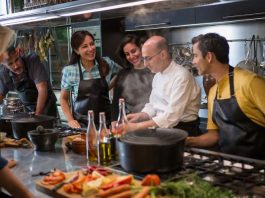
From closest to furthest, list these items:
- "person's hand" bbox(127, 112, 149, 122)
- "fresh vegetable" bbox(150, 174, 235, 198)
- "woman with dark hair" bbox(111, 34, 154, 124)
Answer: "fresh vegetable" bbox(150, 174, 235, 198) < "person's hand" bbox(127, 112, 149, 122) < "woman with dark hair" bbox(111, 34, 154, 124)

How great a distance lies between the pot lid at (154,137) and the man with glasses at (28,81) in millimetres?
2066

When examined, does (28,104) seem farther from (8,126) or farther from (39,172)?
(39,172)

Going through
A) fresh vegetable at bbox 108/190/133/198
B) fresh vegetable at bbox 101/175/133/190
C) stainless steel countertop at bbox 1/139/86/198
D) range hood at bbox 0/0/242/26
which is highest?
range hood at bbox 0/0/242/26

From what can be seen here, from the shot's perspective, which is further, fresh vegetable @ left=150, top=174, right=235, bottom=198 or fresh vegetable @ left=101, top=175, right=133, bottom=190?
fresh vegetable @ left=101, top=175, right=133, bottom=190

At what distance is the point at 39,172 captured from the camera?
1.93 m

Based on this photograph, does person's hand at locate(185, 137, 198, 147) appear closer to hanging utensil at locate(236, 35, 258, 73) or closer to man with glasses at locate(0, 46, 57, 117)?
hanging utensil at locate(236, 35, 258, 73)

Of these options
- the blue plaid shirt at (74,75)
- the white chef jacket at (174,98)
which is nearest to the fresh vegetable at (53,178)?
the white chef jacket at (174,98)

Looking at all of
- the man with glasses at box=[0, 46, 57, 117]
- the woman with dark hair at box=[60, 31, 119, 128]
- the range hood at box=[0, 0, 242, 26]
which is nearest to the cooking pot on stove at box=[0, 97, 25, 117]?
the man with glasses at box=[0, 46, 57, 117]

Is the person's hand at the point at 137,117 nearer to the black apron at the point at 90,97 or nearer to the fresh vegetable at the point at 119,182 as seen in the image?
the black apron at the point at 90,97

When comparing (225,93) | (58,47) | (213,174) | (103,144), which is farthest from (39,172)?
(58,47)

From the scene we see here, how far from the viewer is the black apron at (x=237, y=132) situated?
7.54 ft

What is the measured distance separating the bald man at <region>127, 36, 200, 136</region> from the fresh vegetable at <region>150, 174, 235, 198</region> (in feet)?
3.49

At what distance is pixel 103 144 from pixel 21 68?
2.09 m

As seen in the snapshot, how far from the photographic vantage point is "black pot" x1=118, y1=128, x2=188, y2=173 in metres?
1.65
